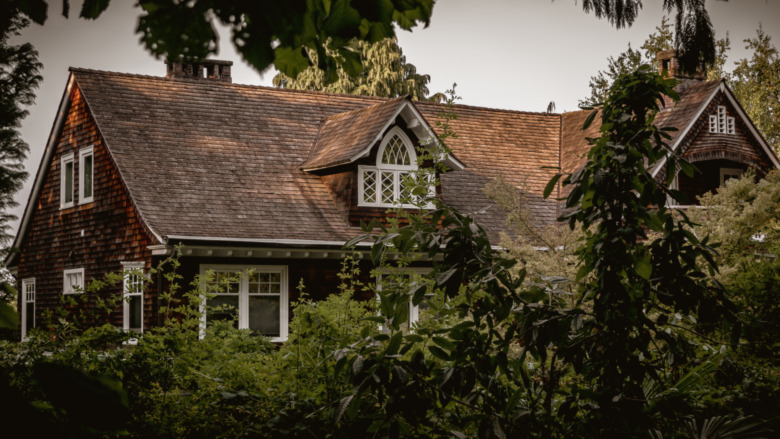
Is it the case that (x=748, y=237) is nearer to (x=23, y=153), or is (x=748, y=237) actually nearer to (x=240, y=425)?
(x=240, y=425)

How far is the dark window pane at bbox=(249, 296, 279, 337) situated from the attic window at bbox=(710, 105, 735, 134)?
12.3 metres

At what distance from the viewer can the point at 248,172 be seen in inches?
771

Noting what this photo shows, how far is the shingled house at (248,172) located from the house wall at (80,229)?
5 cm

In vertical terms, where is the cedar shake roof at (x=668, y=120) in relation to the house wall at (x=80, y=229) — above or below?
above

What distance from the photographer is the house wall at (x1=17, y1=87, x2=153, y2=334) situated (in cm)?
1889

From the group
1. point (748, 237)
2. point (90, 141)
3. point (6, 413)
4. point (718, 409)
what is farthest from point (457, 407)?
point (90, 141)

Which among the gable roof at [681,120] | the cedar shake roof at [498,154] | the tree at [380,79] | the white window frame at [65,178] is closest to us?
the cedar shake roof at [498,154]

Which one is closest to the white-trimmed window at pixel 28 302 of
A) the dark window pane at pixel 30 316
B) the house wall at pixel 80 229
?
the dark window pane at pixel 30 316

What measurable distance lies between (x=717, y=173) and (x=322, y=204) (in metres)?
11.0

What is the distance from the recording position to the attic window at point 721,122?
23.1 metres

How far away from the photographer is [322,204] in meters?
19.5

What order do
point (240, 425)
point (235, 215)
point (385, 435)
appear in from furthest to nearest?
1. point (235, 215)
2. point (240, 425)
3. point (385, 435)

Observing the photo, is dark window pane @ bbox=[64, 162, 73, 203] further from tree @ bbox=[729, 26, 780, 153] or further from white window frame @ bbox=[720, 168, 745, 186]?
tree @ bbox=[729, 26, 780, 153]

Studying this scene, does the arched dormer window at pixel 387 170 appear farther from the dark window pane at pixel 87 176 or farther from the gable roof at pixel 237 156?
the dark window pane at pixel 87 176
